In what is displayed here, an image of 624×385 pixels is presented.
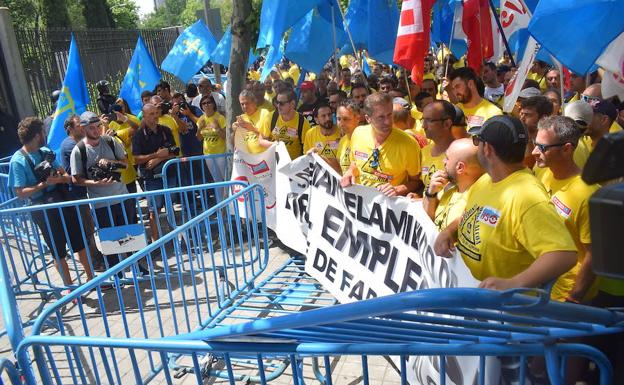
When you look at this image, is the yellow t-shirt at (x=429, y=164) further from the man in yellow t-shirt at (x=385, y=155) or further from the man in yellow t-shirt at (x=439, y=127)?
the man in yellow t-shirt at (x=385, y=155)

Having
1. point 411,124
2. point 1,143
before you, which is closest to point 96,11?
point 1,143

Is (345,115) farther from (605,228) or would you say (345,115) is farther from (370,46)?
(605,228)

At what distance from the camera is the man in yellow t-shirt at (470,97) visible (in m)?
5.16

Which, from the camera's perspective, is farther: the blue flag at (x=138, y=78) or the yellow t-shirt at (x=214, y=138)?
the blue flag at (x=138, y=78)

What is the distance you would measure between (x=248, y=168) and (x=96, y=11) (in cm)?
3346

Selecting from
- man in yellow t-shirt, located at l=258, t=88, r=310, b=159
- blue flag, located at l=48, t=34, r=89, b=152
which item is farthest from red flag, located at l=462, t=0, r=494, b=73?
blue flag, located at l=48, t=34, r=89, b=152

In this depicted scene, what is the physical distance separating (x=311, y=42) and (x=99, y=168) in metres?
4.21

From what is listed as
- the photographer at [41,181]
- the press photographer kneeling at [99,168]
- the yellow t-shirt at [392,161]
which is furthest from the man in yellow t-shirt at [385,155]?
the photographer at [41,181]

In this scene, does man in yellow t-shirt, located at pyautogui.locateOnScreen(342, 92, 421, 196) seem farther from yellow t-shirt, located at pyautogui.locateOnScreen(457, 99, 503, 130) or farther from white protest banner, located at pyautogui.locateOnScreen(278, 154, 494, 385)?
yellow t-shirt, located at pyautogui.locateOnScreen(457, 99, 503, 130)

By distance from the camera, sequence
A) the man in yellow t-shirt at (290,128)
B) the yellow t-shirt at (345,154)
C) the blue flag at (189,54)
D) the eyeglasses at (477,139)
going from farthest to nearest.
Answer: the blue flag at (189,54), the man in yellow t-shirt at (290,128), the yellow t-shirt at (345,154), the eyeglasses at (477,139)

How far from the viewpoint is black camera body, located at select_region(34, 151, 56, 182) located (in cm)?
569

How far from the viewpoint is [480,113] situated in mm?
5176

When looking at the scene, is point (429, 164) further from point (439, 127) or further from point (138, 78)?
point (138, 78)

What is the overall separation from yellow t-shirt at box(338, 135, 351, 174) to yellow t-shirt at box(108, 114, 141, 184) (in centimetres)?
343
